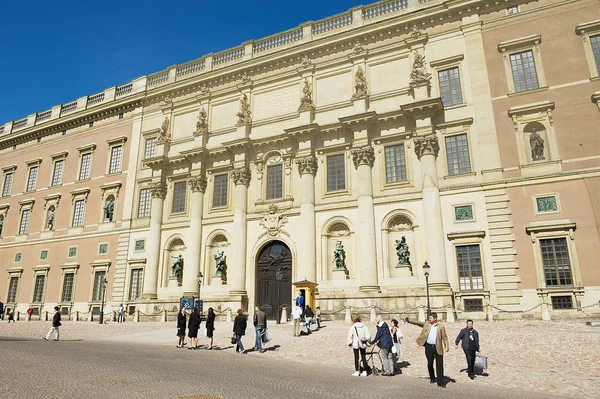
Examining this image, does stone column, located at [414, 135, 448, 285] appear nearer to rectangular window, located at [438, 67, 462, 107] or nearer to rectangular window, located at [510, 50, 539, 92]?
rectangular window, located at [438, 67, 462, 107]

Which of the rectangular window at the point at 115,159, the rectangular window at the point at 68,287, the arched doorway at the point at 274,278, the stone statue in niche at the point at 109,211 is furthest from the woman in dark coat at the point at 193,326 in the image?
the rectangular window at the point at 115,159

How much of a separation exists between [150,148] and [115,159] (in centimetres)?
392

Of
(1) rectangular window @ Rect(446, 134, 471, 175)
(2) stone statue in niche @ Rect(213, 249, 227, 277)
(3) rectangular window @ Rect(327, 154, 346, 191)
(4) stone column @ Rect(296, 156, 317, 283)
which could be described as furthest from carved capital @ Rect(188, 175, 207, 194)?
(1) rectangular window @ Rect(446, 134, 471, 175)

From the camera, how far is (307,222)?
27547 mm

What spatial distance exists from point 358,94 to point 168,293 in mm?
19921

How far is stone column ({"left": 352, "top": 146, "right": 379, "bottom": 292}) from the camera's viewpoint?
25109 mm

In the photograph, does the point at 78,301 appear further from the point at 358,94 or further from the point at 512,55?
the point at 512,55

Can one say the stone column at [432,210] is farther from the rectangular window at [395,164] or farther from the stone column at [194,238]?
the stone column at [194,238]

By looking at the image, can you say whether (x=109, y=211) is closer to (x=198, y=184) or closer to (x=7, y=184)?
(x=198, y=184)

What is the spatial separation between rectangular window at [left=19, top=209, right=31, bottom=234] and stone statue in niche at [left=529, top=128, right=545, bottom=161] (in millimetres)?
43078

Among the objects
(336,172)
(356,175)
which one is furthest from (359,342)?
(336,172)

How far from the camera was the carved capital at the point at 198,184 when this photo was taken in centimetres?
3219

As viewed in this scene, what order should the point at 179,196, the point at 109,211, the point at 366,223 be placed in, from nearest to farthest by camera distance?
the point at 366,223, the point at 179,196, the point at 109,211

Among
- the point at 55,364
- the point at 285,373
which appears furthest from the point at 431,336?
the point at 55,364
